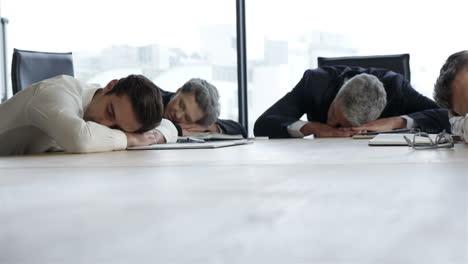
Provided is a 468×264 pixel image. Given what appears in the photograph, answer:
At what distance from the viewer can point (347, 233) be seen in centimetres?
30

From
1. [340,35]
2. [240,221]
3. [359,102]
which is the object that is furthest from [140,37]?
[240,221]

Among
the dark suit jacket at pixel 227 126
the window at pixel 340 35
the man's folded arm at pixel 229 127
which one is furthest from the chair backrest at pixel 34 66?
the window at pixel 340 35

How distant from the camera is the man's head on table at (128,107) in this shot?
1738 mm

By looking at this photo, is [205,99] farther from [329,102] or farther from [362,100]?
[362,100]

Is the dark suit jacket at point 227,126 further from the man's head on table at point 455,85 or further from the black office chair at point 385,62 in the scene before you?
the man's head on table at point 455,85

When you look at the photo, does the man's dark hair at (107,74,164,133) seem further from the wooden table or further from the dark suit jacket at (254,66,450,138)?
the dark suit jacket at (254,66,450,138)

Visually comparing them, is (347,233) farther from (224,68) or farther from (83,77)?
(83,77)

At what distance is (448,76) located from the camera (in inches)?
81.4

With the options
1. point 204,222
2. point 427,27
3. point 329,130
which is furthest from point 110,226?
point 427,27

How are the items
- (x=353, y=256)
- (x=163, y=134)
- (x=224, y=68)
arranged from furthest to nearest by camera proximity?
1. (x=224, y=68)
2. (x=163, y=134)
3. (x=353, y=256)

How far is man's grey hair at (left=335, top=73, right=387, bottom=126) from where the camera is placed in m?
2.67

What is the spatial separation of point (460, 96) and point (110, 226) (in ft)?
6.25

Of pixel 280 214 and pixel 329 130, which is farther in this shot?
pixel 329 130

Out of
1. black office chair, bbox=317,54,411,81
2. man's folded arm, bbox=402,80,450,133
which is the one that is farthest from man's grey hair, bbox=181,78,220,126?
man's folded arm, bbox=402,80,450,133
